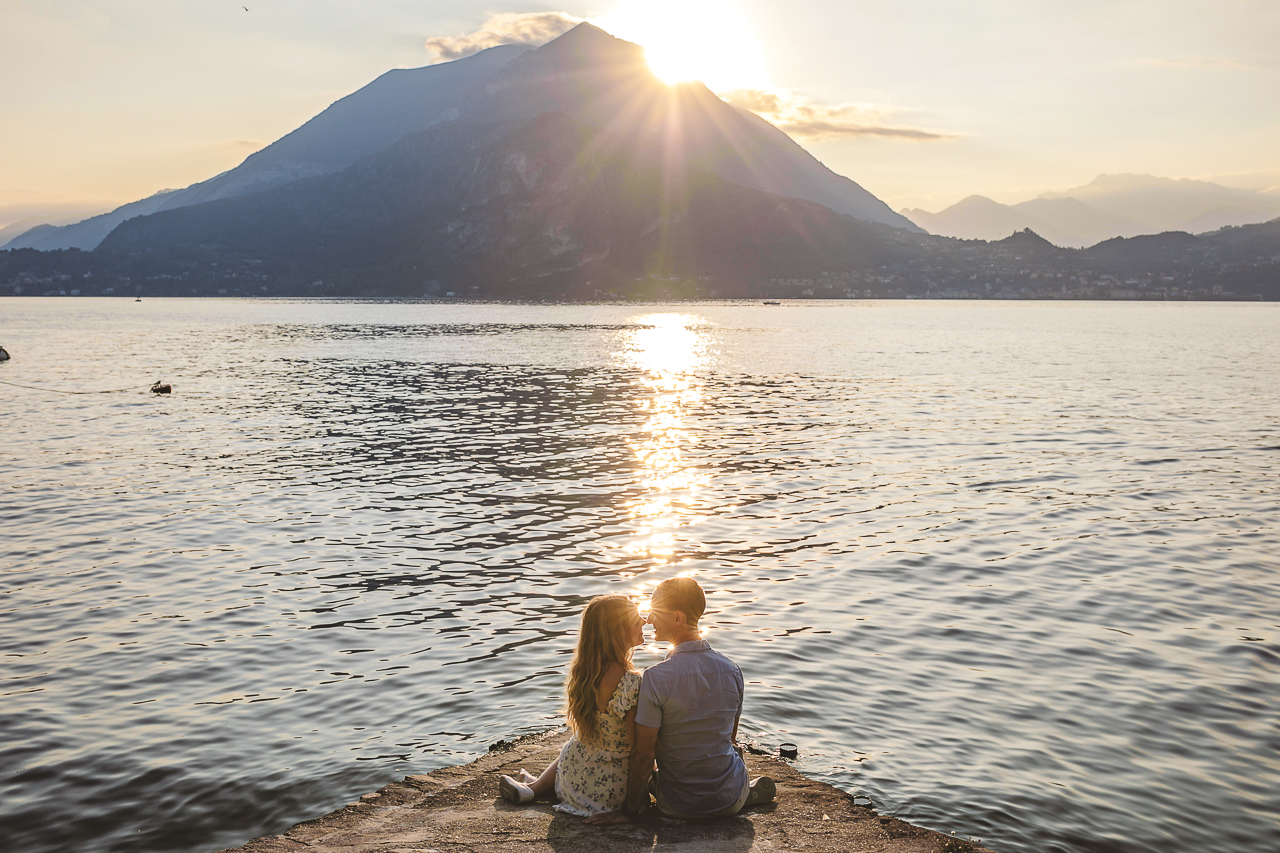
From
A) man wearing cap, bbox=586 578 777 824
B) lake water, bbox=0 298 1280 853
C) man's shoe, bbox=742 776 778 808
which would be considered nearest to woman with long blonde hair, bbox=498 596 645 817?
man wearing cap, bbox=586 578 777 824

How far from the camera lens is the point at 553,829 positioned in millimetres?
8828

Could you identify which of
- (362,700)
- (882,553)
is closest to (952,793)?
(362,700)

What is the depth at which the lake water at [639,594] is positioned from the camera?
11086mm

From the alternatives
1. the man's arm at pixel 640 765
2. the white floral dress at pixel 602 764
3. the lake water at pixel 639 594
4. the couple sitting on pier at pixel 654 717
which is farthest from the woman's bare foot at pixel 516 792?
the lake water at pixel 639 594

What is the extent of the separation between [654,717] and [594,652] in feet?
2.65

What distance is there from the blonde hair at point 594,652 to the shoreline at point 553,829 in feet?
3.36

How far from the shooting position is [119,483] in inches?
1145

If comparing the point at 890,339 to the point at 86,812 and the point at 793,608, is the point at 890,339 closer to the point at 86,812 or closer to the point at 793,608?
the point at 793,608

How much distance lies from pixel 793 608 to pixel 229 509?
16463mm

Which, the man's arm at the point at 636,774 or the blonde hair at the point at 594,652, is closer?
the blonde hair at the point at 594,652

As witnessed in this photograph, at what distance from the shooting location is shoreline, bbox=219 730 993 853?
8539 millimetres

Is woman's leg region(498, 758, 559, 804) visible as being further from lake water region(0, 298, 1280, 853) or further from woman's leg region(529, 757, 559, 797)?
lake water region(0, 298, 1280, 853)

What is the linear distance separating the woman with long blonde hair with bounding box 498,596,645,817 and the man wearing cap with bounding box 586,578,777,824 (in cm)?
12

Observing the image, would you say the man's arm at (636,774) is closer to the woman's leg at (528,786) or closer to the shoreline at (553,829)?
the shoreline at (553,829)
